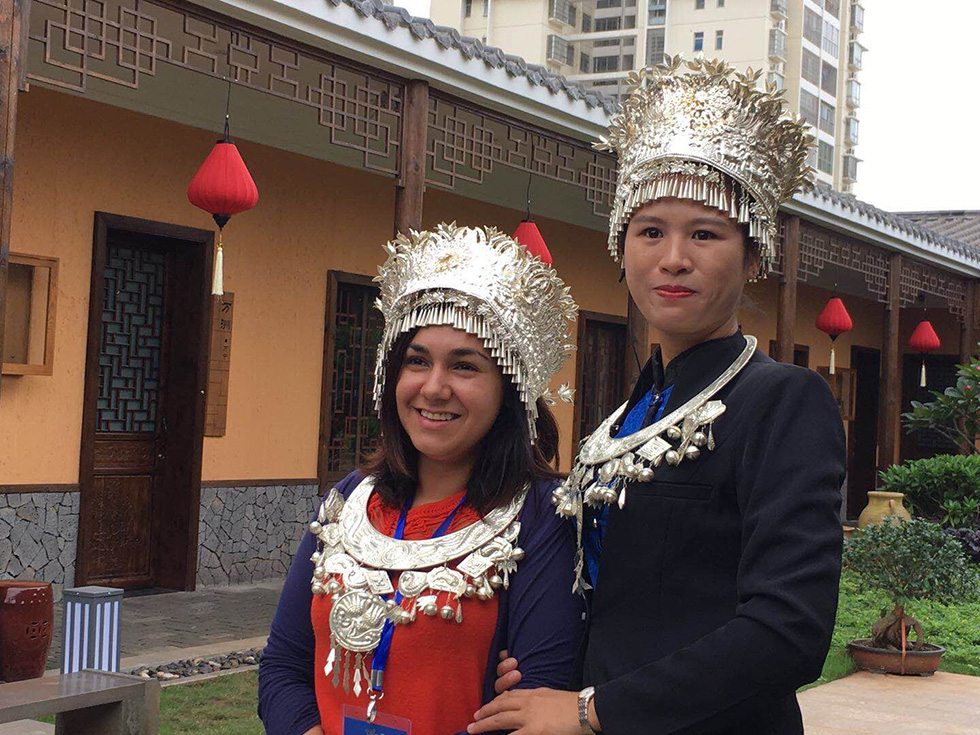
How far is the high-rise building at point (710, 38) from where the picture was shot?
55219 mm

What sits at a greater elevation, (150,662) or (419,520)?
(419,520)

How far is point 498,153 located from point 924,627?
3999 mm

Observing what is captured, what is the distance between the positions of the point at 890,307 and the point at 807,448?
1178cm

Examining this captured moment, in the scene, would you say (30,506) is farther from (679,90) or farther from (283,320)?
(679,90)

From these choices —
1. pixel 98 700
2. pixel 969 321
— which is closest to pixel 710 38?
pixel 969 321

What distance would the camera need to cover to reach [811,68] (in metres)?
56.8

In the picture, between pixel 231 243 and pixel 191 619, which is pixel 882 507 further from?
pixel 191 619

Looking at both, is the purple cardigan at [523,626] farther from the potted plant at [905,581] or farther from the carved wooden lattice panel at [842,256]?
the carved wooden lattice panel at [842,256]

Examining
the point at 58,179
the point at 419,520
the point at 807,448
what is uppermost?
the point at 58,179

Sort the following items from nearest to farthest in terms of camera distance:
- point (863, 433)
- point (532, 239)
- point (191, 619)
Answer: point (191, 619), point (532, 239), point (863, 433)

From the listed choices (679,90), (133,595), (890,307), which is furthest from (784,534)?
(890,307)

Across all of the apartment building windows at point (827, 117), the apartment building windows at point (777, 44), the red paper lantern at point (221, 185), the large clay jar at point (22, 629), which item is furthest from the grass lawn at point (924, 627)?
the apartment building windows at point (827, 117)

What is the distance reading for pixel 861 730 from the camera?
5.21 m

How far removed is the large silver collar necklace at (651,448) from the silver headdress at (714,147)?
0.70 ft
